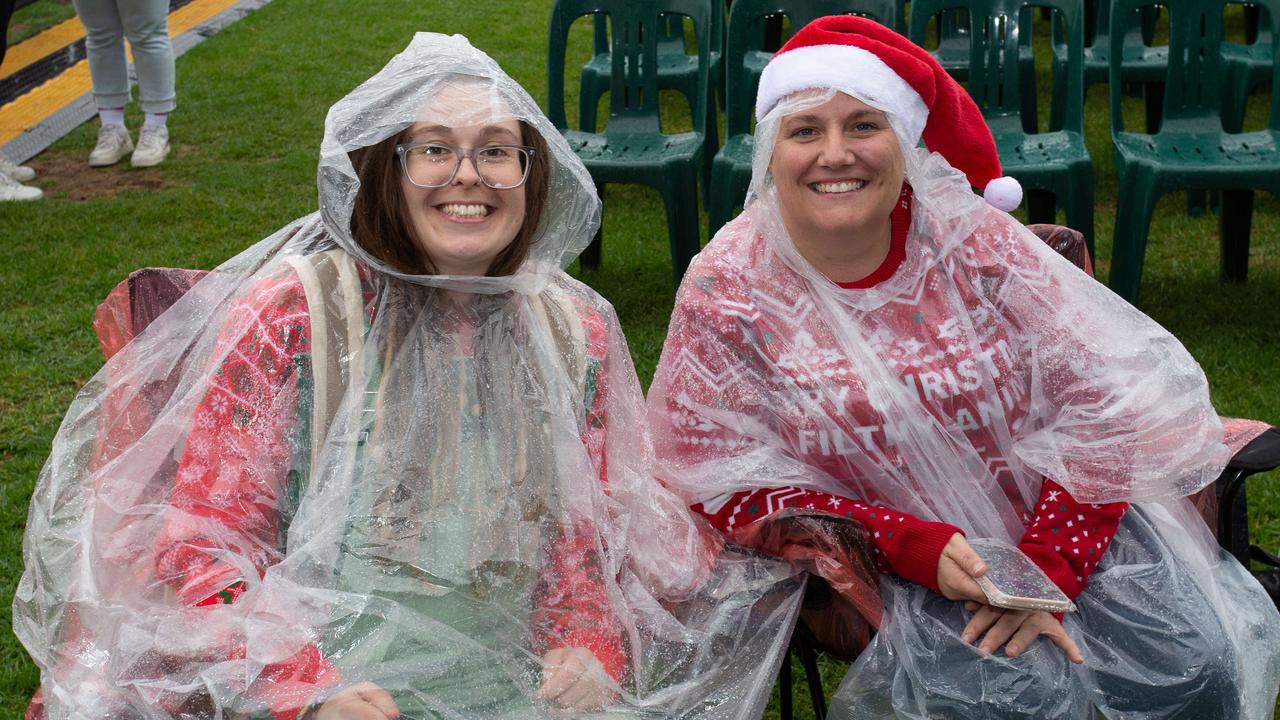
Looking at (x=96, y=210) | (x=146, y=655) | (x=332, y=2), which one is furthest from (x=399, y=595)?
(x=332, y=2)

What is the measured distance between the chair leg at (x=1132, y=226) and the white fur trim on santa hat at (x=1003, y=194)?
2.13 m

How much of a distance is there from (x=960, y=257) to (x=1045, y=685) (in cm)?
70

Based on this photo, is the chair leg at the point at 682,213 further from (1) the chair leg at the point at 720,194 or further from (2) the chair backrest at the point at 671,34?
(2) the chair backrest at the point at 671,34

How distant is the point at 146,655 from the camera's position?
69.5 inches

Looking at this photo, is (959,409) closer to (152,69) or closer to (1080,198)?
(1080,198)

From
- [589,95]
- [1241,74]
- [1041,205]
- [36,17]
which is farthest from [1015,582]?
[36,17]

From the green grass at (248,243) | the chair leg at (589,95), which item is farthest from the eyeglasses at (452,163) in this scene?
the chair leg at (589,95)

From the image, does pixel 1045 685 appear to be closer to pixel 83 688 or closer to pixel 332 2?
pixel 83 688

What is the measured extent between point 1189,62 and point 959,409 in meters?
2.98

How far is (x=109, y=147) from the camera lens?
6.59 meters

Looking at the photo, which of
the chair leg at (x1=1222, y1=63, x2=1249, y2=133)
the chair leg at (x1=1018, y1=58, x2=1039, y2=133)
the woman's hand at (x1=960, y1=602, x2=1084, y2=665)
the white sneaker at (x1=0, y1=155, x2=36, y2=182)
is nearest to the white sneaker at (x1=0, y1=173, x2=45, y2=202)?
the white sneaker at (x1=0, y1=155, x2=36, y2=182)

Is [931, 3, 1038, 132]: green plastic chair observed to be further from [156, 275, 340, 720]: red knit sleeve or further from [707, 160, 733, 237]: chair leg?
[156, 275, 340, 720]: red knit sleeve

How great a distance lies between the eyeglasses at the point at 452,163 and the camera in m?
2.04

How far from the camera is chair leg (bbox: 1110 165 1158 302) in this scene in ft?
14.2
